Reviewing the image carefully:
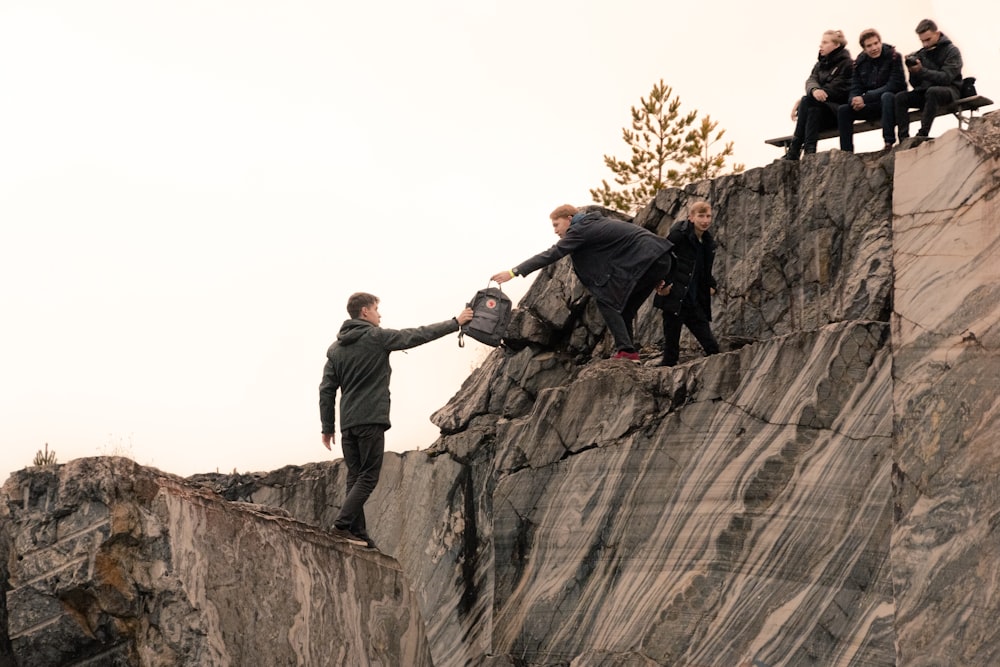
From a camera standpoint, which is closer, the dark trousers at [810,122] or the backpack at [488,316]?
the backpack at [488,316]

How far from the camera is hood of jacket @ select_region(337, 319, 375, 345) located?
1628 cm

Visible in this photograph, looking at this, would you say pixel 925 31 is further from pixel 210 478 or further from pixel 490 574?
pixel 210 478

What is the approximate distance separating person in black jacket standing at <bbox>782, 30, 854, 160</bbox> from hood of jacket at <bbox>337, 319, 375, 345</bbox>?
20.9 feet

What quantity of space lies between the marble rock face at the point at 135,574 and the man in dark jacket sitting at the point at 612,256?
4.37m

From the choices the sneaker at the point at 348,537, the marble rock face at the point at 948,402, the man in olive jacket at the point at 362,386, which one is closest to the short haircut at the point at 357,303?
the man in olive jacket at the point at 362,386

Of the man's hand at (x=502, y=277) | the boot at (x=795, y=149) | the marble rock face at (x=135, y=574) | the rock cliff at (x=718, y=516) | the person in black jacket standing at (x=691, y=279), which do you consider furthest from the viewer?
the boot at (x=795, y=149)

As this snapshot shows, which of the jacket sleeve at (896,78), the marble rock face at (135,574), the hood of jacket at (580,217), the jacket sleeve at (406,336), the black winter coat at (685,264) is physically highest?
the jacket sleeve at (896,78)

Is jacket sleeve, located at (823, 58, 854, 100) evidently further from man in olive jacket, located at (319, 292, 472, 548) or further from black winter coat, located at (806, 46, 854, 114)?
man in olive jacket, located at (319, 292, 472, 548)

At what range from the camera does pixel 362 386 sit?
16219 mm

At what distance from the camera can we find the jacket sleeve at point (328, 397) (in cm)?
1648

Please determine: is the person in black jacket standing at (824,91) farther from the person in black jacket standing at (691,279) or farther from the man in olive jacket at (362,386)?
the man in olive jacket at (362,386)

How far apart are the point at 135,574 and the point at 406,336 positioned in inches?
142

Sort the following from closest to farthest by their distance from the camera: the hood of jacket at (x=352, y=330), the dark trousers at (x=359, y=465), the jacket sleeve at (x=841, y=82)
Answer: the dark trousers at (x=359, y=465) < the hood of jacket at (x=352, y=330) < the jacket sleeve at (x=841, y=82)

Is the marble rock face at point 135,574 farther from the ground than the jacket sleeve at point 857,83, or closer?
closer
